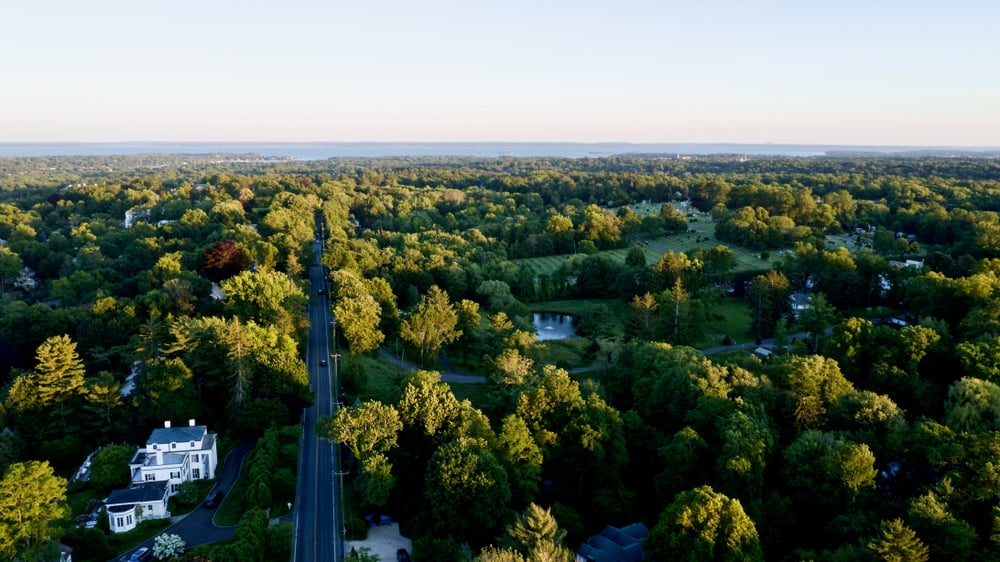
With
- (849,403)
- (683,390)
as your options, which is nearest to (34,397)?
(683,390)

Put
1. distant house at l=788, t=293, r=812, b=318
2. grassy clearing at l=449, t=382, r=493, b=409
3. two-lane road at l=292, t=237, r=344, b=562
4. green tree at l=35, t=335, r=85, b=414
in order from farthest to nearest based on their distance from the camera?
1. distant house at l=788, t=293, r=812, b=318
2. grassy clearing at l=449, t=382, r=493, b=409
3. green tree at l=35, t=335, r=85, b=414
4. two-lane road at l=292, t=237, r=344, b=562

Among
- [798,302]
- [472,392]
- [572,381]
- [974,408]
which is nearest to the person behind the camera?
[974,408]

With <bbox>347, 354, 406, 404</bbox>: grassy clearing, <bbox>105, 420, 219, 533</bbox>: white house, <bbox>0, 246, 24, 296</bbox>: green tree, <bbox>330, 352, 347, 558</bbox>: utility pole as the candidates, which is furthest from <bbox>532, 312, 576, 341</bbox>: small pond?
<bbox>0, 246, 24, 296</bbox>: green tree

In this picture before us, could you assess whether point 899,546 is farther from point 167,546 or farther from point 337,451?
point 167,546

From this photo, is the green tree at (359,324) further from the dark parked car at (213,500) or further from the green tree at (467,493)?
the green tree at (467,493)

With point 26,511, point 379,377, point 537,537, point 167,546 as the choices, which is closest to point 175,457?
point 167,546

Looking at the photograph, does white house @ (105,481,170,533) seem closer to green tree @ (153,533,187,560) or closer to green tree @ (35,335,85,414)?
green tree @ (153,533,187,560)

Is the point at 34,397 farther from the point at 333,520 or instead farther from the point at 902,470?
the point at 902,470
